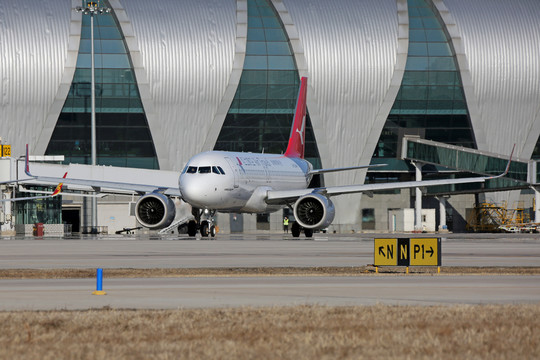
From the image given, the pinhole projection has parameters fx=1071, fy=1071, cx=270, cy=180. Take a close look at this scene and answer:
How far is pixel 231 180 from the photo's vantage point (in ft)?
178

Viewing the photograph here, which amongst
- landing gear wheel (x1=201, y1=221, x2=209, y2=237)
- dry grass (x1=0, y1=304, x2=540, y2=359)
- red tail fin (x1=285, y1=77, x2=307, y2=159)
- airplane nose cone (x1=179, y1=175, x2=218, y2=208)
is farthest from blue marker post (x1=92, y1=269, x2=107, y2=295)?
red tail fin (x1=285, y1=77, x2=307, y2=159)

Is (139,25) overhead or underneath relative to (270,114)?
overhead

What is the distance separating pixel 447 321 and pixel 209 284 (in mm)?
8636

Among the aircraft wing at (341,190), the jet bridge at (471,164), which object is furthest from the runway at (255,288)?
the jet bridge at (471,164)

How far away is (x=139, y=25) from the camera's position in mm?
89000

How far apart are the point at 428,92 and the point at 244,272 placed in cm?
6847

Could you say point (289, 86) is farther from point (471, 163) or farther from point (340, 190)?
point (340, 190)

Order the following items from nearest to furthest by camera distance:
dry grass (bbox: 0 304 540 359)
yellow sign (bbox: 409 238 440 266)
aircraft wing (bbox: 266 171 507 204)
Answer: dry grass (bbox: 0 304 540 359) → yellow sign (bbox: 409 238 440 266) → aircraft wing (bbox: 266 171 507 204)

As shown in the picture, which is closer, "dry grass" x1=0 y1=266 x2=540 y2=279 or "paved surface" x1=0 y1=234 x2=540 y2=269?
"dry grass" x1=0 y1=266 x2=540 y2=279

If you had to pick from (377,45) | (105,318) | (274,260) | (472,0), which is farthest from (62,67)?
(105,318)

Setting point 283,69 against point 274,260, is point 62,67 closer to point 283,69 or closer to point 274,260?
point 283,69

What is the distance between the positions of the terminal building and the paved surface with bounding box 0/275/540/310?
205ft

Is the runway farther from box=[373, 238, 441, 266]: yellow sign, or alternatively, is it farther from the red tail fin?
the red tail fin

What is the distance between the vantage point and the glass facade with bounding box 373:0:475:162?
92562 millimetres
